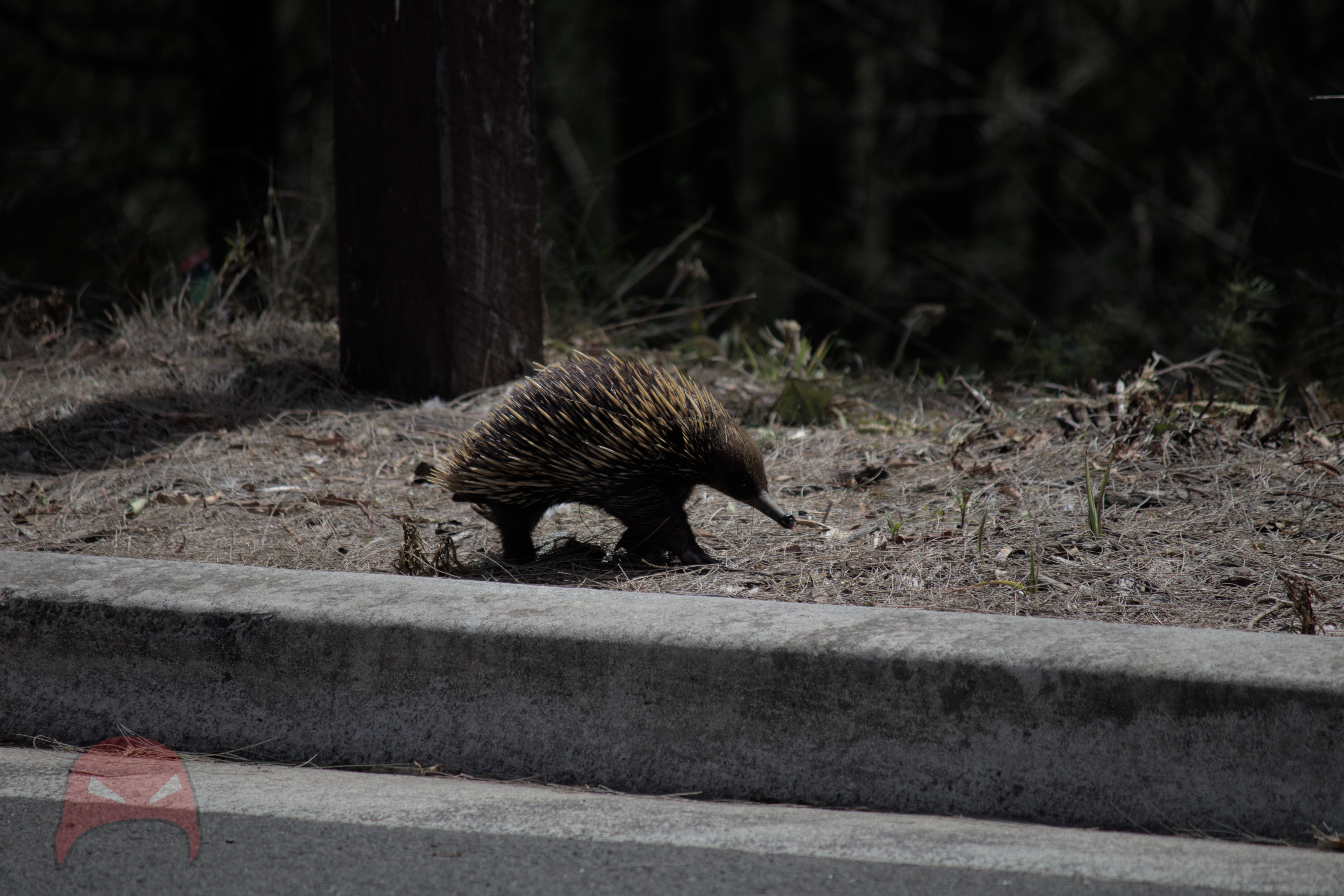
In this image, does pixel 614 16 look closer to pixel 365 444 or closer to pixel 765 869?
pixel 365 444

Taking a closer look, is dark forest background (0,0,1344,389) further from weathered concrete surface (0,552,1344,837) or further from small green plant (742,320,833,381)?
weathered concrete surface (0,552,1344,837)

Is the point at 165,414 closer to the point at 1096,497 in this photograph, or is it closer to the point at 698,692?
the point at 698,692

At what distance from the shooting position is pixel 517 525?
379 centimetres

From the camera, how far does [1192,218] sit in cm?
981

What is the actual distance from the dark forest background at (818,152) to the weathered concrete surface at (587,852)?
4362mm

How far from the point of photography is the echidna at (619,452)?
360 centimetres

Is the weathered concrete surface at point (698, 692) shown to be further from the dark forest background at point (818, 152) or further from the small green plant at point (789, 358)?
the dark forest background at point (818, 152)

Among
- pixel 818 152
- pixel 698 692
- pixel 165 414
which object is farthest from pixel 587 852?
pixel 818 152

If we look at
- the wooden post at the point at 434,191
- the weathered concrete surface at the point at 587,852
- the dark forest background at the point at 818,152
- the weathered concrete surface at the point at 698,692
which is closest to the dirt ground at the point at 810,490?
the wooden post at the point at 434,191

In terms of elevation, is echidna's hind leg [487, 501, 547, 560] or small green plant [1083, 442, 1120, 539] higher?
small green plant [1083, 442, 1120, 539]

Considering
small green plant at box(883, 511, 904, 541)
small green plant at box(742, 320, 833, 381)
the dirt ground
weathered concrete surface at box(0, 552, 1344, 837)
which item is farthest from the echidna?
small green plant at box(742, 320, 833, 381)

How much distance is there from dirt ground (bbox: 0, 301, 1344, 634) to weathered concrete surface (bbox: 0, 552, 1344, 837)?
0.60 meters

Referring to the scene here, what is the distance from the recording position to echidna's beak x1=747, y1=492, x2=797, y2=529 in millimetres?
3607

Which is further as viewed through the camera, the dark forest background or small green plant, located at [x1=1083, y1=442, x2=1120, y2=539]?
the dark forest background
